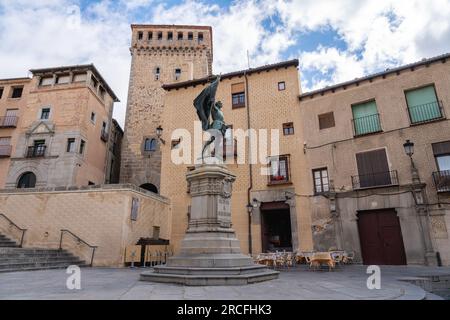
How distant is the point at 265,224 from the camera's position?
52.6ft

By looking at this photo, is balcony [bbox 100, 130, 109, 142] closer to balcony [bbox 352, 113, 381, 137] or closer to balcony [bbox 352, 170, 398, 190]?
balcony [bbox 352, 113, 381, 137]

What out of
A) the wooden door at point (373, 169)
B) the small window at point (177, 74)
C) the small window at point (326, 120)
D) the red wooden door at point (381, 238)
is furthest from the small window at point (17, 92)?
the red wooden door at point (381, 238)

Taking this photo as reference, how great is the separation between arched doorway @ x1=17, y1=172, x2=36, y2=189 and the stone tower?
622cm

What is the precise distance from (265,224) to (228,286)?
10.9 metres

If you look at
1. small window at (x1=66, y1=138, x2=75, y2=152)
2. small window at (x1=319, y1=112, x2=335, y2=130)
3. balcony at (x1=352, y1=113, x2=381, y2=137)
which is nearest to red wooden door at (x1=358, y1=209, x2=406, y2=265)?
balcony at (x1=352, y1=113, x2=381, y2=137)

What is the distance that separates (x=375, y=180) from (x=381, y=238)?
2.66m

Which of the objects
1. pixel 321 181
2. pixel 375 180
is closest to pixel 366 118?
pixel 375 180

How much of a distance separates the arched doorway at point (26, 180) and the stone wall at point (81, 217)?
6990 mm

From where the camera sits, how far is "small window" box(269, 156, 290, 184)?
16.0 m

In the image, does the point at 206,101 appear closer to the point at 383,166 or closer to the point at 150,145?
the point at 383,166
